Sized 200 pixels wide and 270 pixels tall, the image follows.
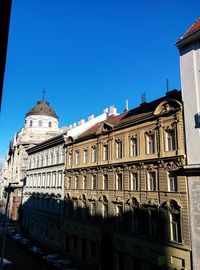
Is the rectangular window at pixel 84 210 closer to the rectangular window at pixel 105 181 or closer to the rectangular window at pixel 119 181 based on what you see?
the rectangular window at pixel 105 181

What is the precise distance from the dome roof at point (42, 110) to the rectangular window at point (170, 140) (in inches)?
1792

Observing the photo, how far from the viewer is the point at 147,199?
75.7 ft

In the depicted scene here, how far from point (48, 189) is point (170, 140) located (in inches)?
978

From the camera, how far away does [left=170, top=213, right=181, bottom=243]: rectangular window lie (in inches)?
794

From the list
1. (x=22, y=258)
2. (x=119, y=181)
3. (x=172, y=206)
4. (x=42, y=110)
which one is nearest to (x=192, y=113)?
(x=172, y=206)

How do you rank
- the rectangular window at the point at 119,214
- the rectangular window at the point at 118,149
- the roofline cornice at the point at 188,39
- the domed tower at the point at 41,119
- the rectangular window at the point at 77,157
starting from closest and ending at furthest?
the roofline cornice at the point at 188,39 → the rectangular window at the point at 119,214 → the rectangular window at the point at 118,149 → the rectangular window at the point at 77,157 → the domed tower at the point at 41,119

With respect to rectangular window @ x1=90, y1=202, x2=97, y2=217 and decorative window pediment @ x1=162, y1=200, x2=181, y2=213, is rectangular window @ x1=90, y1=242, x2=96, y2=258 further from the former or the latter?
decorative window pediment @ x1=162, y1=200, x2=181, y2=213

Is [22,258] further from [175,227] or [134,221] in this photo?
[175,227]

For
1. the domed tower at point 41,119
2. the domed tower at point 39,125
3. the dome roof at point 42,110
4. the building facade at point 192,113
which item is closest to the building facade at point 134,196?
the building facade at point 192,113

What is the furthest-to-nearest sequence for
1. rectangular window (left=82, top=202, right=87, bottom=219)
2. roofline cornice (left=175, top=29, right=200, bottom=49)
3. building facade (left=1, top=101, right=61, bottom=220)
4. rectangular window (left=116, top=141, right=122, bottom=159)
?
building facade (left=1, top=101, right=61, bottom=220)
rectangular window (left=82, top=202, right=87, bottom=219)
rectangular window (left=116, top=141, right=122, bottom=159)
roofline cornice (left=175, top=29, right=200, bottom=49)

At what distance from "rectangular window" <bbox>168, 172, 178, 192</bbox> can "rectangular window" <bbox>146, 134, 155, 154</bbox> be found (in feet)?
9.20

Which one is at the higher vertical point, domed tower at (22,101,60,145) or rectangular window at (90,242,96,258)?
domed tower at (22,101,60,145)

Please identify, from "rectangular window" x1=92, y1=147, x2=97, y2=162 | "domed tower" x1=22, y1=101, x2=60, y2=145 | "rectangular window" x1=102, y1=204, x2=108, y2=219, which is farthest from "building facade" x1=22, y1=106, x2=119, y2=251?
"domed tower" x1=22, y1=101, x2=60, y2=145

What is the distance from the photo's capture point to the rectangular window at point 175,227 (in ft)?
66.1
